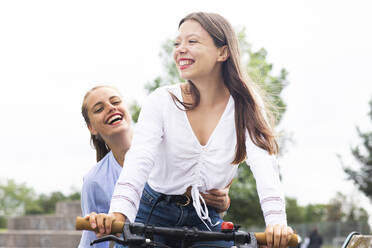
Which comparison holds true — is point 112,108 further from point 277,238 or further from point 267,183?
point 277,238

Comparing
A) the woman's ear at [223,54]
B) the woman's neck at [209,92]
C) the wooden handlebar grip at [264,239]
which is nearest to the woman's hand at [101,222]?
the wooden handlebar grip at [264,239]

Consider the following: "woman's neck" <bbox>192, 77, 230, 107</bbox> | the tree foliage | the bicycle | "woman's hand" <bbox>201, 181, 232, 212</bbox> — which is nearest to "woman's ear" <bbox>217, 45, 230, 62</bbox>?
"woman's neck" <bbox>192, 77, 230, 107</bbox>

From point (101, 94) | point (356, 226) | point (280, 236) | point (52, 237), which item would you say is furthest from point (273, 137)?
point (356, 226)

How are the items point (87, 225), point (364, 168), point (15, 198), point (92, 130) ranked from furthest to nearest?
point (15, 198), point (364, 168), point (92, 130), point (87, 225)

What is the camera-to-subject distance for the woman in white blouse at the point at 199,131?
258 cm

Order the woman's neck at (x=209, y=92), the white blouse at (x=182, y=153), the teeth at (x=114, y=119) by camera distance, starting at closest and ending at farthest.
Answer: the white blouse at (x=182, y=153) → the woman's neck at (x=209, y=92) → the teeth at (x=114, y=119)

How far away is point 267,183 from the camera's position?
2387 millimetres

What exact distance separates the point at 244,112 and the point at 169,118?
36 cm

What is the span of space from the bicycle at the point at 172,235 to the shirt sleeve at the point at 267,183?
191 millimetres

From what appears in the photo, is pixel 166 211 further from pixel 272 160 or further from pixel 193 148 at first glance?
pixel 272 160

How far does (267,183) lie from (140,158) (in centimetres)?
56

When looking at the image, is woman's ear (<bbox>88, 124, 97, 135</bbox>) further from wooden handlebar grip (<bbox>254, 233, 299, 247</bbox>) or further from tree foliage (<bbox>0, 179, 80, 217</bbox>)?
tree foliage (<bbox>0, 179, 80, 217</bbox>)

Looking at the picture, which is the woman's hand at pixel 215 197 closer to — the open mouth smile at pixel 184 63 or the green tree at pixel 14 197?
the open mouth smile at pixel 184 63

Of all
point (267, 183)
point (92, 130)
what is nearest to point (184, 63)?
point (267, 183)
